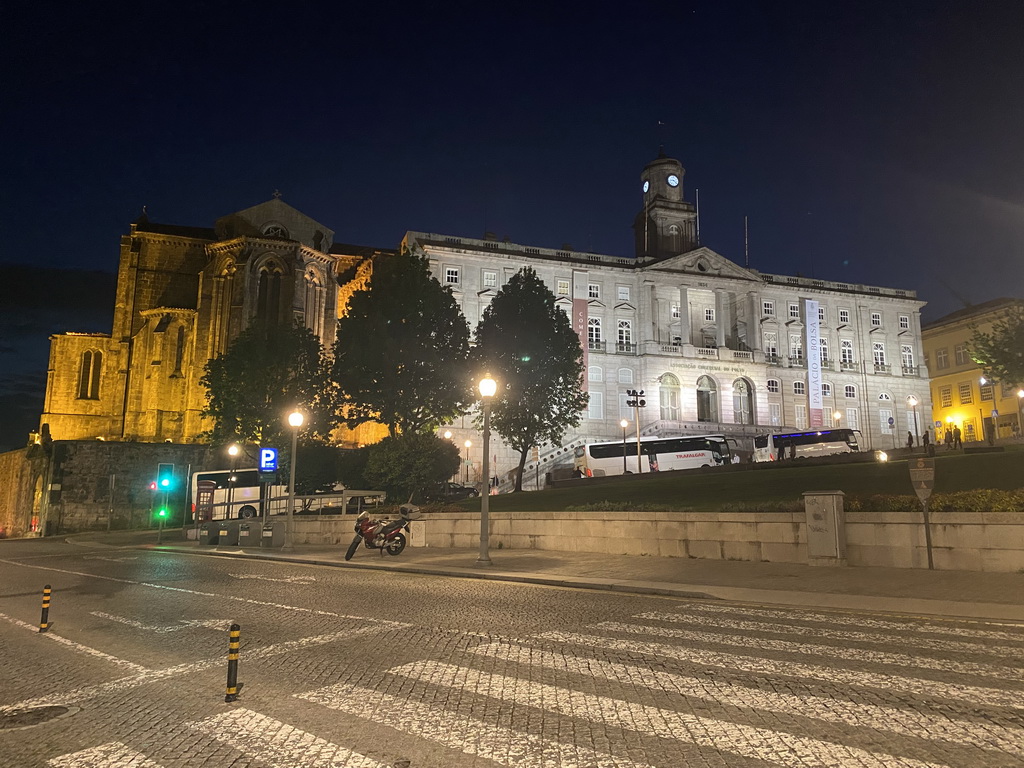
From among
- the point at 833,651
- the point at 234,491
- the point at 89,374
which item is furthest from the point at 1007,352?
the point at 89,374

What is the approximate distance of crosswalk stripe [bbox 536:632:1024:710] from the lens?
20.0 feet

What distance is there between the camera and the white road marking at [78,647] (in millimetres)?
7910

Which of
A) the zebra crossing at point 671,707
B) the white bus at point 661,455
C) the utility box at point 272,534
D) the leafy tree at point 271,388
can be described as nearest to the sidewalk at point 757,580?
the zebra crossing at point 671,707

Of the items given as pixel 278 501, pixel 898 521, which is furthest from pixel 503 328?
pixel 898 521

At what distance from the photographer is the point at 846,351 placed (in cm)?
7812

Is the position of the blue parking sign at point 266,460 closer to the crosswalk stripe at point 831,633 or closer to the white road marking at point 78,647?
the white road marking at point 78,647

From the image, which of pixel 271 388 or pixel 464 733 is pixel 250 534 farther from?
pixel 464 733

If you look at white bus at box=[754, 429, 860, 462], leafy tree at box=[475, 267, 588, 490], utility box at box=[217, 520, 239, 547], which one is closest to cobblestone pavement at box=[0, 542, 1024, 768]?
utility box at box=[217, 520, 239, 547]

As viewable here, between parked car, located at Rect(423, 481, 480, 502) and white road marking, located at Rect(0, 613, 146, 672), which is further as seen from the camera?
parked car, located at Rect(423, 481, 480, 502)

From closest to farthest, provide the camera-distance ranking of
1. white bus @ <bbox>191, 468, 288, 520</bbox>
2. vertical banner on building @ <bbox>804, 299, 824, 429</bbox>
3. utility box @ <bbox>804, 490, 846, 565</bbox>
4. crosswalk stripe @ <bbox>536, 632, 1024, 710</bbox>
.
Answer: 1. crosswalk stripe @ <bbox>536, 632, 1024, 710</bbox>
2. utility box @ <bbox>804, 490, 846, 565</bbox>
3. white bus @ <bbox>191, 468, 288, 520</bbox>
4. vertical banner on building @ <bbox>804, 299, 824, 429</bbox>

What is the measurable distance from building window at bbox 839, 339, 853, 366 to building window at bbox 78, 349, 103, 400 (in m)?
77.7

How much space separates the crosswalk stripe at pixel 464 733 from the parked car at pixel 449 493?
30.4 m

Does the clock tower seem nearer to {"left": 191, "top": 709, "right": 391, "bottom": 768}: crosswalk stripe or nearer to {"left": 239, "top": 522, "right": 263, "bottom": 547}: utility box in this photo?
{"left": 239, "top": 522, "right": 263, "bottom": 547}: utility box

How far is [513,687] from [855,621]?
20.2ft
